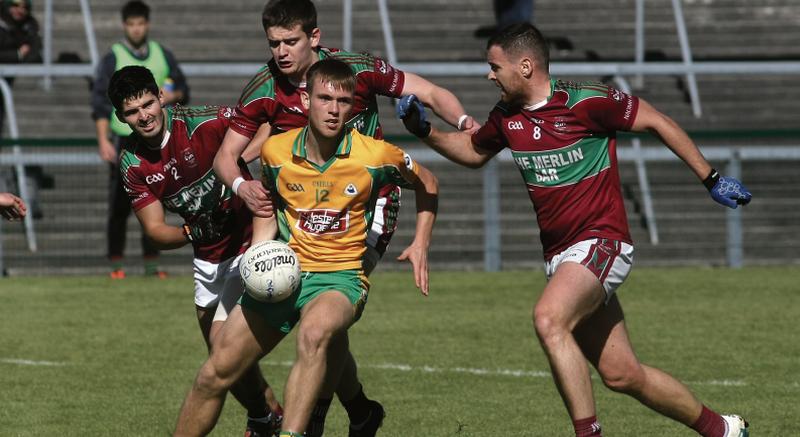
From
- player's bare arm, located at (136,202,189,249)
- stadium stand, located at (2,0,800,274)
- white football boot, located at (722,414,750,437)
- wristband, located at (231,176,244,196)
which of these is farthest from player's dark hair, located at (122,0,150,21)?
white football boot, located at (722,414,750,437)

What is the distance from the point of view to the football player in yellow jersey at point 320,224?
721cm

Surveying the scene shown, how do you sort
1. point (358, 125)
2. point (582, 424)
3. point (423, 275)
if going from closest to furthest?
point (582, 424)
point (423, 275)
point (358, 125)

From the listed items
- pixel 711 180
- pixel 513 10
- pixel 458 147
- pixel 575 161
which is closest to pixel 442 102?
pixel 458 147

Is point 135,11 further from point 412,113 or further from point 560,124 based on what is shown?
point 560,124

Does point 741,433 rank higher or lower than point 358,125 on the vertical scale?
lower

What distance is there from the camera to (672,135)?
7551 mm

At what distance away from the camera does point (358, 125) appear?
8.19m

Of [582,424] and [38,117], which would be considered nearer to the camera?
[582,424]

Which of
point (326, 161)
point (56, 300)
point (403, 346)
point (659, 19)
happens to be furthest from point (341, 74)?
point (659, 19)

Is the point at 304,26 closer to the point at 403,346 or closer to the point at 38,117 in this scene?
the point at 403,346

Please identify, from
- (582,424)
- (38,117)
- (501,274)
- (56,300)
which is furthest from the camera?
(38,117)

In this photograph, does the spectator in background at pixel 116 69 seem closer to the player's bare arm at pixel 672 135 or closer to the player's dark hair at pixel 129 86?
the player's dark hair at pixel 129 86

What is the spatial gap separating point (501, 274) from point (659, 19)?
7.86 meters

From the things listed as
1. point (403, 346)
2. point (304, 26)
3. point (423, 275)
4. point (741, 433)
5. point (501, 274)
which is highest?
Result: point (304, 26)
